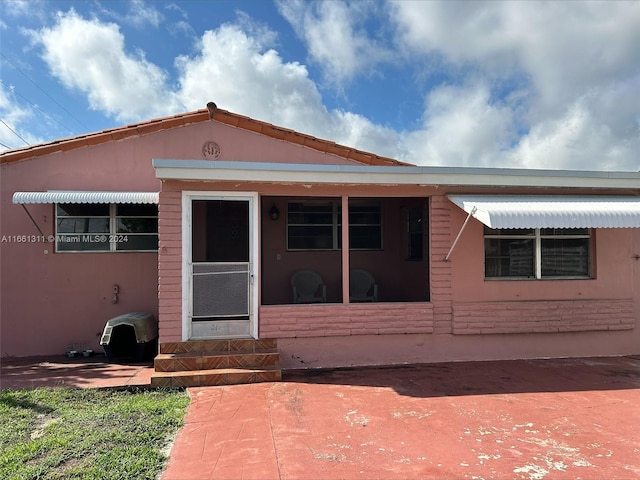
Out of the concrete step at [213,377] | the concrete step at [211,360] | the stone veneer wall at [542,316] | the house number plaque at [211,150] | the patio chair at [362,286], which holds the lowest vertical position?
the concrete step at [213,377]

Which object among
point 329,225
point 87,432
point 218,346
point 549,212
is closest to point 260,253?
point 218,346

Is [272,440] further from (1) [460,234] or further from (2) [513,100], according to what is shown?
(2) [513,100]

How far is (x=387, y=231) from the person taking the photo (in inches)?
438

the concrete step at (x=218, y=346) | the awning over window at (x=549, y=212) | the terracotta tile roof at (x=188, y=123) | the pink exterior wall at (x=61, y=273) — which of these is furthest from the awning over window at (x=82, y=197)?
the awning over window at (x=549, y=212)

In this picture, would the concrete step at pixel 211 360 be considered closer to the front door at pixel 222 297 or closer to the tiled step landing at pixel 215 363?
the tiled step landing at pixel 215 363

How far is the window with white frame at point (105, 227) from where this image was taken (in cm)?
883

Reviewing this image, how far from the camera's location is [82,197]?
8.02m

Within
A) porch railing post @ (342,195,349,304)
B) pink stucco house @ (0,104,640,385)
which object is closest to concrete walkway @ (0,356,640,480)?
pink stucco house @ (0,104,640,385)

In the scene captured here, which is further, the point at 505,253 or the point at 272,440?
the point at 505,253

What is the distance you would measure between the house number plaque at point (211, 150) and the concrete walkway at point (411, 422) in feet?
16.4

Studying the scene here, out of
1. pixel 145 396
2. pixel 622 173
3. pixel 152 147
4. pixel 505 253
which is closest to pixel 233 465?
pixel 145 396

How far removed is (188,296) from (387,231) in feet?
19.3

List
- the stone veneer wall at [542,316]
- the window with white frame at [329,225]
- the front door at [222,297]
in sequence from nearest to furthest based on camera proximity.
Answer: the front door at [222,297] → the stone veneer wall at [542,316] → the window with white frame at [329,225]

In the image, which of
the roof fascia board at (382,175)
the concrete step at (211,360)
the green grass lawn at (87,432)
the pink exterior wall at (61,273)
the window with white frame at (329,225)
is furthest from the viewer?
the window with white frame at (329,225)
